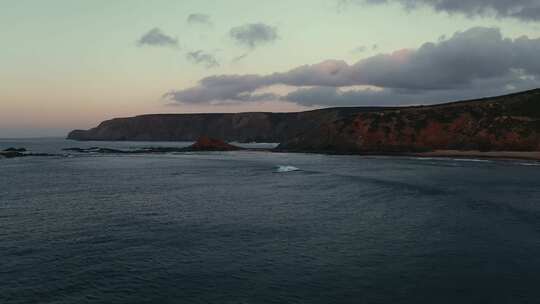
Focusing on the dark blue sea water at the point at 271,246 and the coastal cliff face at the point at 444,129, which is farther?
the coastal cliff face at the point at 444,129

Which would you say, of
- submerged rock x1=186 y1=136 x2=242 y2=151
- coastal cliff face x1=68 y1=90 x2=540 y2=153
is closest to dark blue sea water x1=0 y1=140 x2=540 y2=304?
coastal cliff face x1=68 y1=90 x2=540 y2=153

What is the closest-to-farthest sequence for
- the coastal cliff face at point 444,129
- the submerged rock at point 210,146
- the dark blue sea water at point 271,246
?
the dark blue sea water at point 271,246
the coastal cliff face at point 444,129
the submerged rock at point 210,146

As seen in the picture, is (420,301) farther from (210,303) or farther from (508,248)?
(508,248)

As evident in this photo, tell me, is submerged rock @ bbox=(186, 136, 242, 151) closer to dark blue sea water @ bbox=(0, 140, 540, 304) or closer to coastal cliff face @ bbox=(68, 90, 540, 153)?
coastal cliff face @ bbox=(68, 90, 540, 153)

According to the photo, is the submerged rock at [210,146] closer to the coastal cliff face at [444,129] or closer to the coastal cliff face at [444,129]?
the coastal cliff face at [444,129]

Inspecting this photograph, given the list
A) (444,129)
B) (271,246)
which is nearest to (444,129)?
(444,129)

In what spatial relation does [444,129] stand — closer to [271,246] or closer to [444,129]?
[444,129]

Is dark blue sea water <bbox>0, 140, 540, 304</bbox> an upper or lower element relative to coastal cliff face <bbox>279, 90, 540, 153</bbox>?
lower

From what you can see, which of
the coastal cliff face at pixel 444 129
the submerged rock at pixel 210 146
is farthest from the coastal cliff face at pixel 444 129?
the submerged rock at pixel 210 146

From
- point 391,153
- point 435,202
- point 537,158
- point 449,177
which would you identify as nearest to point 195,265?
point 435,202
